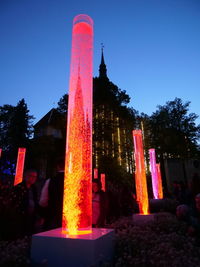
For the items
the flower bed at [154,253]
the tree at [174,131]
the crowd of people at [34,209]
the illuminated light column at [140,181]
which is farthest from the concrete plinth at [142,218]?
the tree at [174,131]

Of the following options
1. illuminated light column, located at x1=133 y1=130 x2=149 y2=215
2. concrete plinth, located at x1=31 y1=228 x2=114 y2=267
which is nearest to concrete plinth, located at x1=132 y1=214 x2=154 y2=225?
illuminated light column, located at x1=133 y1=130 x2=149 y2=215

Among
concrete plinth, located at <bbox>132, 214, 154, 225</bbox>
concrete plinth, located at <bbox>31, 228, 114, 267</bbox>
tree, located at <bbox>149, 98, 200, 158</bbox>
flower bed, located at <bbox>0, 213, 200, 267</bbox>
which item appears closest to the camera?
concrete plinth, located at <bbox>31, 228, 114, 267</bbox>

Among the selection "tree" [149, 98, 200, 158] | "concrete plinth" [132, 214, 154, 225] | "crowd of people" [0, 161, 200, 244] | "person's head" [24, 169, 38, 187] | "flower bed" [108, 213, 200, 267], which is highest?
"tree" [149, 98, 200, 158]

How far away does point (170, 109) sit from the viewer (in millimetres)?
26312

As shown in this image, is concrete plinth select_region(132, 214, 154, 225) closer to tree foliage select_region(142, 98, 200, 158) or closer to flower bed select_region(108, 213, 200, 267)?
flower bed select_region(108, 213, 200, 267)

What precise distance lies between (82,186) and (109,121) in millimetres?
18444

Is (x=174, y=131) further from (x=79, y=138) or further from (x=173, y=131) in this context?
(x=79, y=138)

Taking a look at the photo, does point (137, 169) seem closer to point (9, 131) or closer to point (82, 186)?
point (82, 186)

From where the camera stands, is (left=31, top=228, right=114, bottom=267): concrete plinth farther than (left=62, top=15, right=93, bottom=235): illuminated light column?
No

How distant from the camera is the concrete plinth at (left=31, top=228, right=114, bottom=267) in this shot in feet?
6.74

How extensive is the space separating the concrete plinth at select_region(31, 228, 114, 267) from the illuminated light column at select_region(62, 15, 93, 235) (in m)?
0.30

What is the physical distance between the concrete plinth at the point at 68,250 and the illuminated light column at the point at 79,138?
296 mm

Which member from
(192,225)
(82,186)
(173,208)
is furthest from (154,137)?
(82,186)

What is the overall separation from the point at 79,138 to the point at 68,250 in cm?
136
